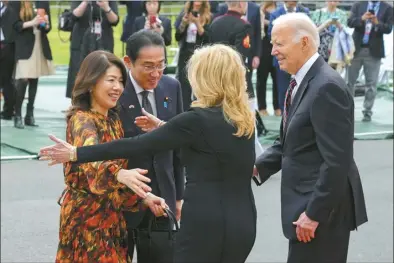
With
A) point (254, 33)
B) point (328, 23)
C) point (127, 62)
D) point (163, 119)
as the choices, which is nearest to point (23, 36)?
point (254, 33)

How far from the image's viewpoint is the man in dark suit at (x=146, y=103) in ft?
17.0

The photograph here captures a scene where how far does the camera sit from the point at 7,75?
13391 mm

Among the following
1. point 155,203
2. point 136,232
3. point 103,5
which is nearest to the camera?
point 155,203

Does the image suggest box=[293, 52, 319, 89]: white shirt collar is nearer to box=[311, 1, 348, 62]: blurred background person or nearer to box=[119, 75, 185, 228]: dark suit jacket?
box=[119, 75, 185, 228]: dark suit jacket

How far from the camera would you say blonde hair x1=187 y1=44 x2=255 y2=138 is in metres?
4.29

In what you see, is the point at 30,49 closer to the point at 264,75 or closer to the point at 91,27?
the point at 91,27

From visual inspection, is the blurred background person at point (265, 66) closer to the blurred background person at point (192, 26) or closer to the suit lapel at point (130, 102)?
the blurred background person at point (192, 26)

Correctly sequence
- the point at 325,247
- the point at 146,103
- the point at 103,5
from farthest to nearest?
1. the point at 103,5
2. the point at 146,103
3. the point at 325,247

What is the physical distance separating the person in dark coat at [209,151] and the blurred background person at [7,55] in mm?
8521

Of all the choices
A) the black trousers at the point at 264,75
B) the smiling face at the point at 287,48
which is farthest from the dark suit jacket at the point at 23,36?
the smiling face at the point at 287,48

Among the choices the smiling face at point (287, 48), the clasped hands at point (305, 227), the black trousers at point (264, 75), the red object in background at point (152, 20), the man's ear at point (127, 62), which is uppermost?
the smiling face at point (287, 48)

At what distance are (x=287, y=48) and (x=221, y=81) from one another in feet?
1.80

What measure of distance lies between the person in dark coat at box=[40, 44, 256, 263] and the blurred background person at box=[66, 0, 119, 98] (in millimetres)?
8082

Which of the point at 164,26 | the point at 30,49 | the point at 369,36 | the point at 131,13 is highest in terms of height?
the point at 131,13
